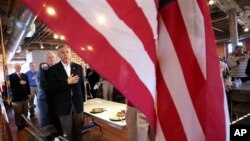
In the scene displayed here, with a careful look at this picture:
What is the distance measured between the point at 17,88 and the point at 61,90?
2.83 meters

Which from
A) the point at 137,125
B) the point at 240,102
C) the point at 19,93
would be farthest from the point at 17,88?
the point at 240,102

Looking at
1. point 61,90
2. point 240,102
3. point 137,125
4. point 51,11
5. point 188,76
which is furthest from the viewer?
point 240,102

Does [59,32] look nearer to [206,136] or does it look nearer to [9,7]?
[206,136]

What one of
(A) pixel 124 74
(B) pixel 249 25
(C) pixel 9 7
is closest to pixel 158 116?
(A) pixel 124 74

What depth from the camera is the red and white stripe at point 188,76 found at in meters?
0.92

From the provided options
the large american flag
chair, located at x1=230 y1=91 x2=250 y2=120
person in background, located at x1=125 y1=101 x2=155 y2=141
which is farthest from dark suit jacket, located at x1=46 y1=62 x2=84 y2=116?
chair, located at x1=230 y1=91 x2=250 y2=120

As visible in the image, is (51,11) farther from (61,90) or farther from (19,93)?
(19,93)

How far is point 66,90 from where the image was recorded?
266 centimetres

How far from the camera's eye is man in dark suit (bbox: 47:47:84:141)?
2.64m

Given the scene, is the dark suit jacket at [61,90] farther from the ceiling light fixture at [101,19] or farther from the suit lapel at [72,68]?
the ceiling light fixture at [101,19]

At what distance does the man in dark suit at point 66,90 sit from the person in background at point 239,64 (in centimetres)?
370

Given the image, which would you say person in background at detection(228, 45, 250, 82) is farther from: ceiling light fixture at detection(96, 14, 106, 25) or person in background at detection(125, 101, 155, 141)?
ceiling light fixture at detection(96, 14, 106, 25)

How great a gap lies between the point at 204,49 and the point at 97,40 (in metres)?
0.45

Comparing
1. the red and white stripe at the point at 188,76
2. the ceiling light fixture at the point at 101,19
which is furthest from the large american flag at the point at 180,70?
the ceiling light fixture at the point at 101,19
